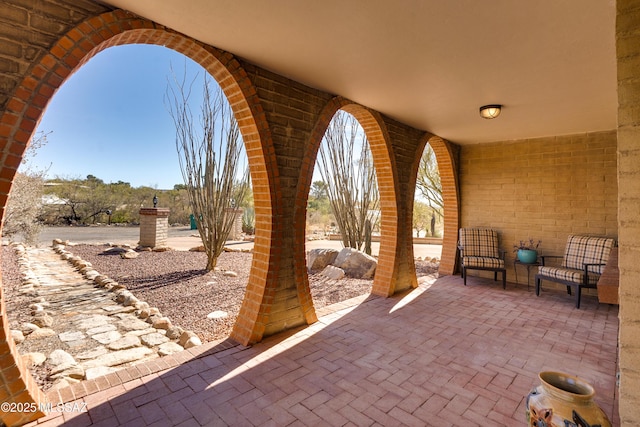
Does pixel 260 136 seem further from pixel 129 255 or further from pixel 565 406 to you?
pixel 129 255

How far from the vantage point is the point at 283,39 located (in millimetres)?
2223

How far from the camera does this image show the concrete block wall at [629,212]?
1.18m

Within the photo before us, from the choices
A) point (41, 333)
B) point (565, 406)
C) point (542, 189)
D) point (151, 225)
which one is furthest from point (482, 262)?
point (151, 225)

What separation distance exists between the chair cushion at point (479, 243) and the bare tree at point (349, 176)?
2371mm

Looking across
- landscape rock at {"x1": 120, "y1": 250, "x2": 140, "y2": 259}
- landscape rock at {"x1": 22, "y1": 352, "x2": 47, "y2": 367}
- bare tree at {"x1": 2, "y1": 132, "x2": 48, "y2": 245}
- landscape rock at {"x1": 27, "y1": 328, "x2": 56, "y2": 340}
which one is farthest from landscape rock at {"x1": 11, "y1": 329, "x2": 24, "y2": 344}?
bare tree at {"x1": 2, "y1": 132, "x2": 48, "y2": 245}

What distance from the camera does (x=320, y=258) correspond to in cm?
639

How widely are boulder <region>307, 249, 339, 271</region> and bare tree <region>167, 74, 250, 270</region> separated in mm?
1804

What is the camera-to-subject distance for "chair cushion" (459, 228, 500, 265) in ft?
18.0

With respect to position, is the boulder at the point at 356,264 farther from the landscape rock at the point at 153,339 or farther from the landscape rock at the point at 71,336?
the landscape rock at the point at 71,336

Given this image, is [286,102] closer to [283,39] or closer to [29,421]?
[283,39]

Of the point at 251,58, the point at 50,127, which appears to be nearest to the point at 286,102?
the point at 251,58

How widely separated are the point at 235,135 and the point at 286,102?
11.5 feet

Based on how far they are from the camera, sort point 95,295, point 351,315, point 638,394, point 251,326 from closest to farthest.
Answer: point 638,394, point 251,326, point 351,315, point 95,295

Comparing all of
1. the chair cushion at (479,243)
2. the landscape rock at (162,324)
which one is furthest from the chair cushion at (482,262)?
the landscape rock at (162,324)
